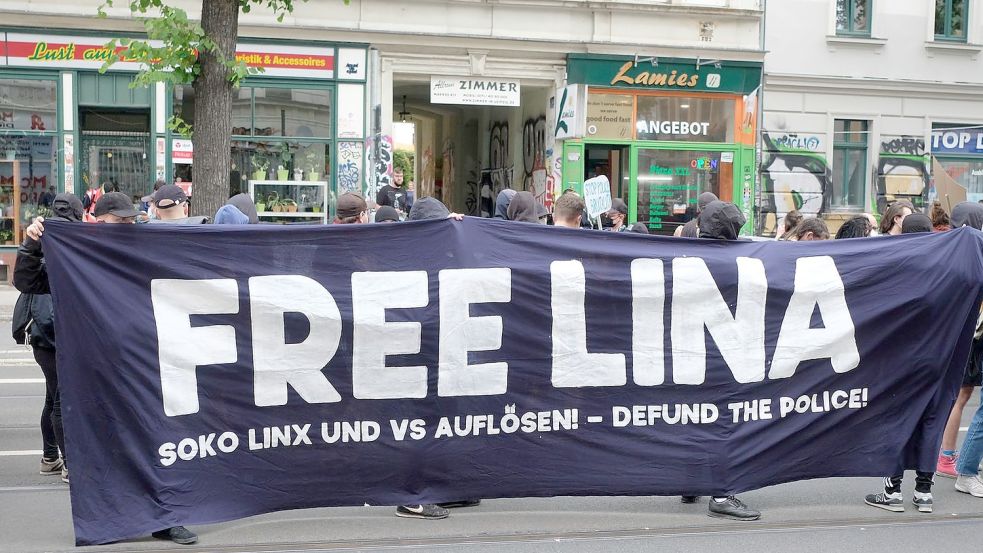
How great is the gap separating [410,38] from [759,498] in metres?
14.3

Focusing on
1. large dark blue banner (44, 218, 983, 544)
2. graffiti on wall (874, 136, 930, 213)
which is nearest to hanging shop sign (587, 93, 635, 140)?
graffiti on wall (874, 136, 930, 213)

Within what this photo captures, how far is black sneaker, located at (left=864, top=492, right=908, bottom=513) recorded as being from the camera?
6523mm

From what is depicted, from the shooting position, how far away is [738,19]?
20844 mm

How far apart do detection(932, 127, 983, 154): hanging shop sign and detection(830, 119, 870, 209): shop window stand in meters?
1.41

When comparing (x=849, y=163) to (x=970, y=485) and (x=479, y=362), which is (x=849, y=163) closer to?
(x=970, y=485)

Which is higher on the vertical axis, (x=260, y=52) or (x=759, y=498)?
(x=260, y=52)

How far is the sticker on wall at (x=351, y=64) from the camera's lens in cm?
1920

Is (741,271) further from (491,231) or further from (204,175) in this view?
(204,175)

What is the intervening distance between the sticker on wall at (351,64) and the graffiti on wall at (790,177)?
8.00 metres

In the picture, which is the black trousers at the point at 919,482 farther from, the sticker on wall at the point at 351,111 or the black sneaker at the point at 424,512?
the sticker on wall at the point at 351,111

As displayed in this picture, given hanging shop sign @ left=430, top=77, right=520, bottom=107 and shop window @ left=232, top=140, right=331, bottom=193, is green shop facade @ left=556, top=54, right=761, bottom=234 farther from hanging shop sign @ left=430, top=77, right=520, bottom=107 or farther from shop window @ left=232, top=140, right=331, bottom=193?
shop window @ left=232, top=140, right=331, bottom=193

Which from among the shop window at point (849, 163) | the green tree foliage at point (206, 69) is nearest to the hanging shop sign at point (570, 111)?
the shop window at point (849, 163)

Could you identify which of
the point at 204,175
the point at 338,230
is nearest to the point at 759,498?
the point at 338,230

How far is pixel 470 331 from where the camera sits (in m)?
6.01
